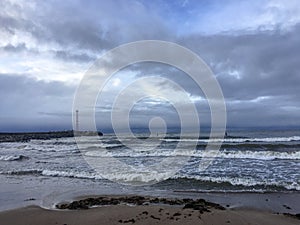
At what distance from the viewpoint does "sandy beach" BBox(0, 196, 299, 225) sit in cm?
652

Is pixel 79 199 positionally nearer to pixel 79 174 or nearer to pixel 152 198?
pixel 152 198

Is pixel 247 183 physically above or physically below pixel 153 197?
above

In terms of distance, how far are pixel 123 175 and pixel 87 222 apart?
Result: 251 inches

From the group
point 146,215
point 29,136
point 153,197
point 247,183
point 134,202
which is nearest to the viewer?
point 146,215

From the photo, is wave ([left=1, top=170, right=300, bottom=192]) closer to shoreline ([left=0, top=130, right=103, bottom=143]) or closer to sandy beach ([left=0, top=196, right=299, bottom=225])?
sandy beach ([left=0, top=196, right=299, bottom=225])

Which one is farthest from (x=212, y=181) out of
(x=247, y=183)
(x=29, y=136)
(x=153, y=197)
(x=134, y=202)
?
(x=29, y=136)

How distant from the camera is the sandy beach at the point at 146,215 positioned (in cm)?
652

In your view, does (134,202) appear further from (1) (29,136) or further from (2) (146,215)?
(1) (29,136)

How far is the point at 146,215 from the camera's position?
6914 millimetres

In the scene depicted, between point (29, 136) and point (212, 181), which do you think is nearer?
point (212, 181)

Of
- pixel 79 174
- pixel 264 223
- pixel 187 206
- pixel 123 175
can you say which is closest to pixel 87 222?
pixel 187 206

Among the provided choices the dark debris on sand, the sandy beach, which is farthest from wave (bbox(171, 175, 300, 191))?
the sandy beach

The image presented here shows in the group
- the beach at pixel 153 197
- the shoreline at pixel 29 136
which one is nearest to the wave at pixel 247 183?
the beach at pixel 153 197

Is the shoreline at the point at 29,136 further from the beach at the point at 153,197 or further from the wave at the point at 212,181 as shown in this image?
the beach at the point at 153,197
